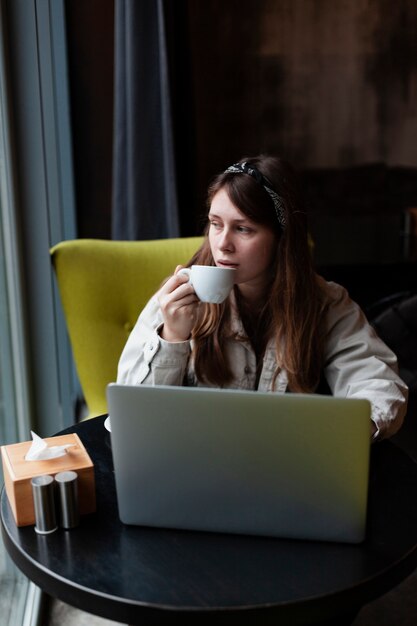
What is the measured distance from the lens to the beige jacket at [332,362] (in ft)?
4.23

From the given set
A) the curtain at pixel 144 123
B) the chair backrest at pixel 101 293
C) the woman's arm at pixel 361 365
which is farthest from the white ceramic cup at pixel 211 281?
the curtain at pixel 144 123

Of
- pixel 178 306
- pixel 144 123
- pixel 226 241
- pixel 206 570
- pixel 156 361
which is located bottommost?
pixel 206 570

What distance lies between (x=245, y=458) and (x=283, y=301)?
607 millimetres

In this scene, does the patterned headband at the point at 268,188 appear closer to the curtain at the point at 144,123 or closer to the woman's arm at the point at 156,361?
the woman's arm at the point at 156,361

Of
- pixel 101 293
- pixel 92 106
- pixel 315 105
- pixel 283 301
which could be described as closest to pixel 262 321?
pixel 283 301

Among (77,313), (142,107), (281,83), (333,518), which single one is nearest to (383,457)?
(333,518)

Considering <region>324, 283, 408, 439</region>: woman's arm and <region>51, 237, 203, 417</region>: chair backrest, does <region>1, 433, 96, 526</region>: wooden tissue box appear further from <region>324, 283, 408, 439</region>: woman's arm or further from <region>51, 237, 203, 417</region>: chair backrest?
<region>51, 237, 203, 417</region>: chair backrest

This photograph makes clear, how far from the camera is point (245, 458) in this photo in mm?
878

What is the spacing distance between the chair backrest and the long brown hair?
0.53m

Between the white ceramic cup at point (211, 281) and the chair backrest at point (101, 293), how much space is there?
2.35ft

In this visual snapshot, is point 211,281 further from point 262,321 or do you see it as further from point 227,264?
point 262,321

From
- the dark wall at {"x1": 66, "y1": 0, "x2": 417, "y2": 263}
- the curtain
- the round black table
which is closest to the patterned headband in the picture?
the round black table

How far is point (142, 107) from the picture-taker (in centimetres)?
229

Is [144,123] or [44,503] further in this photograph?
[144,123]
